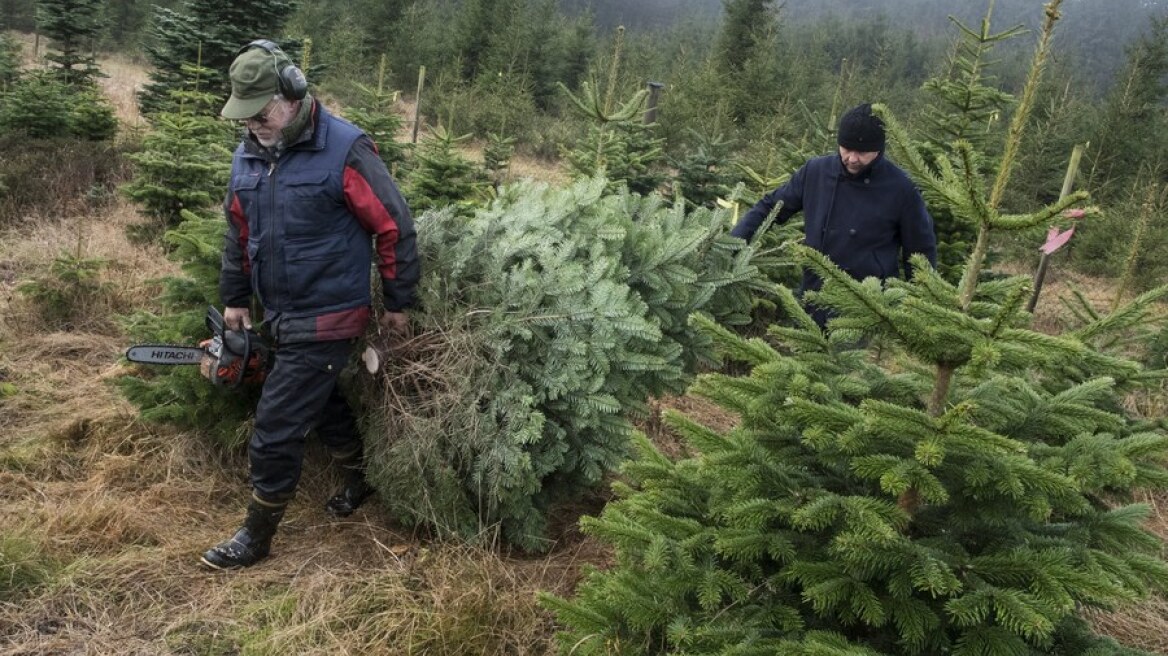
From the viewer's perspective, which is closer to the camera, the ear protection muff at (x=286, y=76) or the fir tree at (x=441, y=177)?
the ear protection muff at (x=286, y=76)

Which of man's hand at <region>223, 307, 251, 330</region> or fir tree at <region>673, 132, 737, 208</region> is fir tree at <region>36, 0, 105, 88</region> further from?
man's hand at <region>223, 307, 251, 330</region>

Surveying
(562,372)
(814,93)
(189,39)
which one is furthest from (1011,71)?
(562,372)

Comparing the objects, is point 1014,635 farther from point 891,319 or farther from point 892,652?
point 891,319

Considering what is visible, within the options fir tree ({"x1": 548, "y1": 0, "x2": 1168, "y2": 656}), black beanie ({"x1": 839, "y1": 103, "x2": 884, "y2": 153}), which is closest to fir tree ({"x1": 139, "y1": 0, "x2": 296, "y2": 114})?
black beanie ({"x1": 839, "y1": 103, "x2": 884, "y2": 153})

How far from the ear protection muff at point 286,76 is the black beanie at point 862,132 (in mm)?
2898

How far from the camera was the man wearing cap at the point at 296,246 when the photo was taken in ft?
10.6

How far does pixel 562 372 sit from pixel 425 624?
1.18 m

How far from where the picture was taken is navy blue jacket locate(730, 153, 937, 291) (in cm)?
446

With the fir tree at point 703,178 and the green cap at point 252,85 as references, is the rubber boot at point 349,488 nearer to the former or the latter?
the green cap at point 252,85

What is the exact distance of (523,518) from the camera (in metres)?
3.62

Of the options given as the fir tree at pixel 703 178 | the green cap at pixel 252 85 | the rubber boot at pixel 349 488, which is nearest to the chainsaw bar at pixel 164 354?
the rubber boot at pixel 349 488

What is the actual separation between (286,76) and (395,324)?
1.19 m

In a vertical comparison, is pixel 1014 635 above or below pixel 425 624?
above

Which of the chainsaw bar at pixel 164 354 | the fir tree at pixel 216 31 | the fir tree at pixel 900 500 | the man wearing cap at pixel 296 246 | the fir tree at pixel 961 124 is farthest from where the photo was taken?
the fir tree at pixel 216 31
